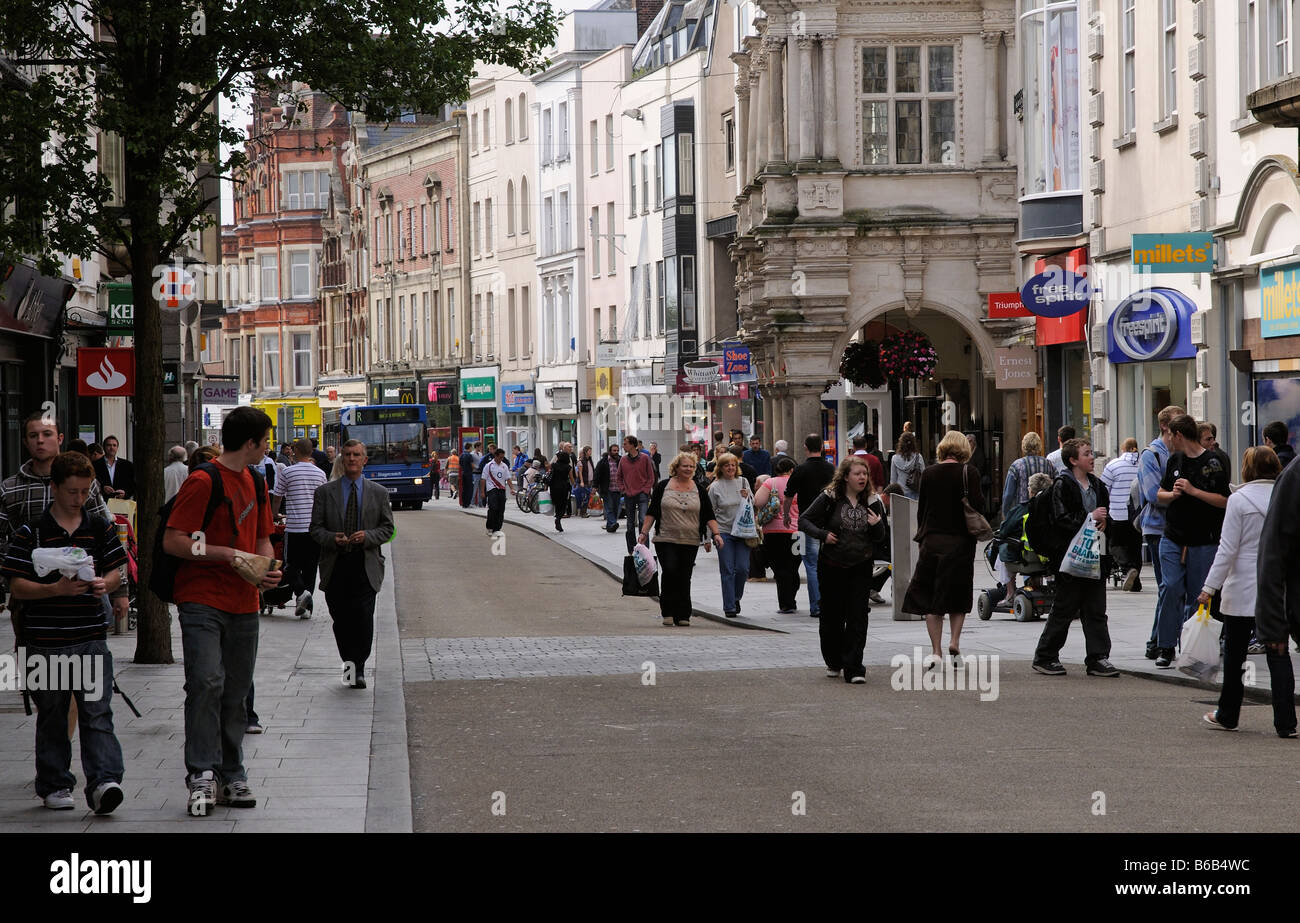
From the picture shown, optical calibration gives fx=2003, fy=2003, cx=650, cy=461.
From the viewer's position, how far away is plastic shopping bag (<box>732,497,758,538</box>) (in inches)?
829

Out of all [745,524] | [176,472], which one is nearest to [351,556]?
[745,524]

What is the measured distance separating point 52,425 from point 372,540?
3277 mm

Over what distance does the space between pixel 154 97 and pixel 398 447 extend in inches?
1710

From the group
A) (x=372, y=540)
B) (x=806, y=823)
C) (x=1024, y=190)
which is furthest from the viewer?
(x=1024, y=190)

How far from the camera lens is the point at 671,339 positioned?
57.4 meters

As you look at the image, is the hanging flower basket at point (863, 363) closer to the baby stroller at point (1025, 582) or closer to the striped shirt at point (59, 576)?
the baby stroller at point (1025, 582)

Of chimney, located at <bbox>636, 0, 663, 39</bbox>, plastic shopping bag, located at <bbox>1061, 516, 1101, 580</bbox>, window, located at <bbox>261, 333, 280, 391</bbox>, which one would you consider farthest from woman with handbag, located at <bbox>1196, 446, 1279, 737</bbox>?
window, located at <bbox>261, 333, 280, 391</bbox>

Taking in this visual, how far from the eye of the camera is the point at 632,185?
63.8 metres

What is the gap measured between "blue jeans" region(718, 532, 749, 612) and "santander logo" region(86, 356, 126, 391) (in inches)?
299

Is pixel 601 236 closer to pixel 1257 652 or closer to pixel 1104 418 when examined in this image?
pixel 1104 418

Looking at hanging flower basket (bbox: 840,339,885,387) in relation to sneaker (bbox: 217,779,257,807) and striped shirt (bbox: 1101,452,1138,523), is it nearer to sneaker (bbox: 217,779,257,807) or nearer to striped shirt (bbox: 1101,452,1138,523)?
striped shirt (bbox: 1101,452,1138,523)

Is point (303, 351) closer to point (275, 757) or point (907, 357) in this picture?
point (907, 357)

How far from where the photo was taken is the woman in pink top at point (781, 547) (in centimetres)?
2123
